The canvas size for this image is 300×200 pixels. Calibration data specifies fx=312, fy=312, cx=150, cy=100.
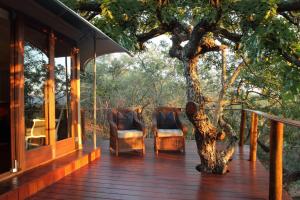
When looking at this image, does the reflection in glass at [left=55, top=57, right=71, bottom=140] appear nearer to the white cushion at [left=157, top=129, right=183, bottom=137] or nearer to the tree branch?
the white cushion at [left=157, top=129, right=183, bottom=137]

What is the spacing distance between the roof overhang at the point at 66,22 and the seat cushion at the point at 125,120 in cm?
138

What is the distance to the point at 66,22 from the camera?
16.6 ft

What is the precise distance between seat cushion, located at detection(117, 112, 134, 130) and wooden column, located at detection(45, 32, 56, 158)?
1.93 meters

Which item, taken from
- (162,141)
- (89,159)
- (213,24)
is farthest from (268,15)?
(89,159)

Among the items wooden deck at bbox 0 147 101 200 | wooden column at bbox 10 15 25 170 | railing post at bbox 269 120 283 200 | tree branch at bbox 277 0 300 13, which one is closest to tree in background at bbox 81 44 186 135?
wooden deck at bbox 0 147 101 200

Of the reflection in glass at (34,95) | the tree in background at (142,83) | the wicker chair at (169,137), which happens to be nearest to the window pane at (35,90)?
the reflection in glass at (34,95)

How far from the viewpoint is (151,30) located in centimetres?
636

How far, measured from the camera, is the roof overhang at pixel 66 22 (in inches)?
153

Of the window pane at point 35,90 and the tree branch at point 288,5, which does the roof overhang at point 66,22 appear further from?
the tree branch at point 288,5

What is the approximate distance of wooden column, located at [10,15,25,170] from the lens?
3887 millimetres

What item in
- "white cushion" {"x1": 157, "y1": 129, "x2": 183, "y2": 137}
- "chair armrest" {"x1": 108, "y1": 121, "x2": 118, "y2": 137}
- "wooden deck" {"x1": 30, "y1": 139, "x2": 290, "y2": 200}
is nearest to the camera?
"wooden deck" {"x1": 30, "y1": 139, "x2": 290, "y2": 200}

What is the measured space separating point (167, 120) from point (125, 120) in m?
0.92

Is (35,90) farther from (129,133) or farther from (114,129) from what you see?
(129,133)

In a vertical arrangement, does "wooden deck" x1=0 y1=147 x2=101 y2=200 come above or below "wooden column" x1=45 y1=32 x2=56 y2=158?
below
